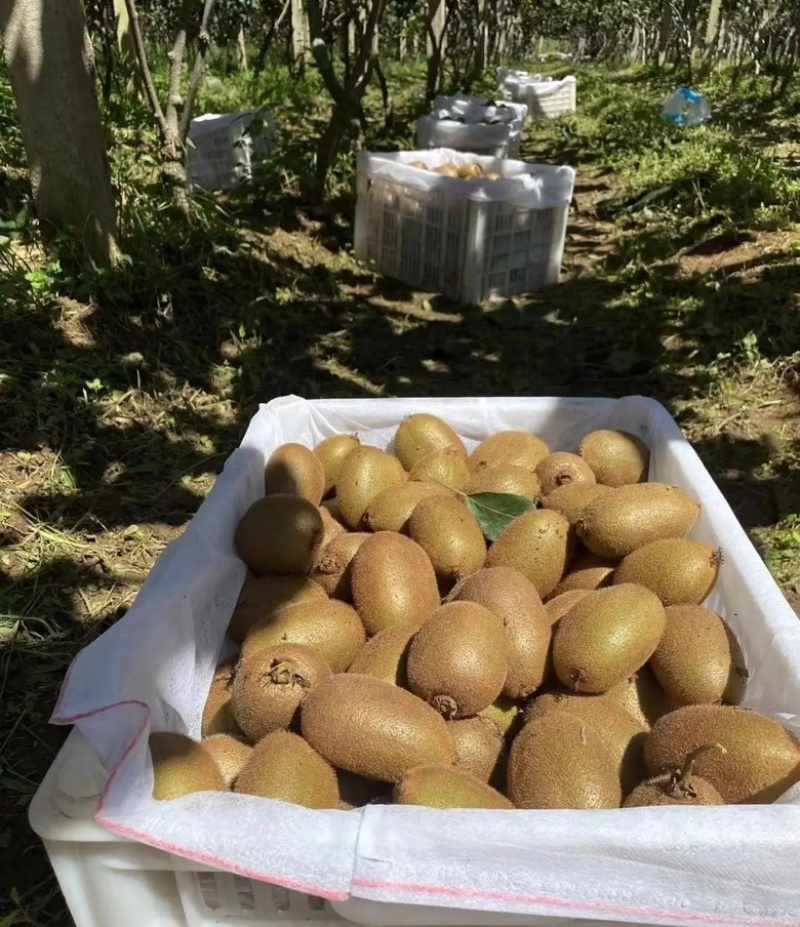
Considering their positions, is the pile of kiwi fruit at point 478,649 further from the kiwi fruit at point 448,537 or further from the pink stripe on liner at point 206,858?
the pink stripe on liner at point 206,858

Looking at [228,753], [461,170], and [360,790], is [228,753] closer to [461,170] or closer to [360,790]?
[360,790]

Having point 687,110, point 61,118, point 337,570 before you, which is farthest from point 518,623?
point 687,110

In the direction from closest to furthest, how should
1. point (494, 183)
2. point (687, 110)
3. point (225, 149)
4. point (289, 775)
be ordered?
point (289, 775) → point (494, 183) → point (225, 149) → point (687, 110)

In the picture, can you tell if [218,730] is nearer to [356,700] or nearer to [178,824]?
[356,700]

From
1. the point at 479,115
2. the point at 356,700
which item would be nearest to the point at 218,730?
the point at 356,700

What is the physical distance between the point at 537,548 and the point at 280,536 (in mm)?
577

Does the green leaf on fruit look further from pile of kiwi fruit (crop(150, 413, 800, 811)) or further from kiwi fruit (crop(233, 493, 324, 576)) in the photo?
kiwi fruit (crop(233, 493, 324, 576))

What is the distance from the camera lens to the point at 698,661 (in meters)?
1.58

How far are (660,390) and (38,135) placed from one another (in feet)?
10.1

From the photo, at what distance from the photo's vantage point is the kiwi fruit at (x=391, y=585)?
1723mm

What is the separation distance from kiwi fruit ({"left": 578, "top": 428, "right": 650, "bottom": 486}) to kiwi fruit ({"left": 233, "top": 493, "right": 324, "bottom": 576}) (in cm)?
76

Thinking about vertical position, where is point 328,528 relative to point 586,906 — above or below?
below

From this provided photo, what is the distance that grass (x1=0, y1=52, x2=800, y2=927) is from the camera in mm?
2719

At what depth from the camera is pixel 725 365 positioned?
3.99 m
